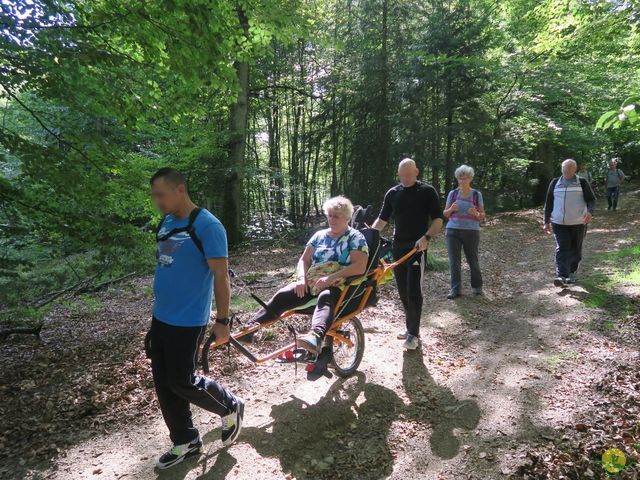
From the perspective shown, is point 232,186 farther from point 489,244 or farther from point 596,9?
point 596,9

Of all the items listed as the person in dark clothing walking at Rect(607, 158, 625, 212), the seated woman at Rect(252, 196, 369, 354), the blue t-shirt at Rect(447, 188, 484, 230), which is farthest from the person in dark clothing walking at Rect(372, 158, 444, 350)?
the person in dark clothing walking at Rect(607, 158, 625, 212)

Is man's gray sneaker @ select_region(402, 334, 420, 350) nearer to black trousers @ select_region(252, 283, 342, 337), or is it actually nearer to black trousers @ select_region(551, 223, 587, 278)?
black trousers @ select_region(252, 283, 342, 337)

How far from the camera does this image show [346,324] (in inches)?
186

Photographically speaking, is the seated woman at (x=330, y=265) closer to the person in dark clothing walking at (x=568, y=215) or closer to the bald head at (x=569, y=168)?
the person in dark clothing walking at (x=568, y=215)

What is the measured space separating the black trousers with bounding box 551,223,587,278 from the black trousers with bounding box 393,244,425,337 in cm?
348

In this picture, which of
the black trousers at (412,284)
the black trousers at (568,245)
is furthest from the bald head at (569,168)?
the black trousers at (412,284)

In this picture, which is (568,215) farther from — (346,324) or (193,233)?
(193,233)

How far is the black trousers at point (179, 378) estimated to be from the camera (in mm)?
2877

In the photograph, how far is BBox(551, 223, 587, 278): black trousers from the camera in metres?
7.02

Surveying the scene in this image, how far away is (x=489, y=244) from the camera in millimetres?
12680

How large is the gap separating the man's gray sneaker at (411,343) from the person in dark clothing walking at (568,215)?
3727 mm

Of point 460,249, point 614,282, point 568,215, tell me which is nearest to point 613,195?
point 614,282

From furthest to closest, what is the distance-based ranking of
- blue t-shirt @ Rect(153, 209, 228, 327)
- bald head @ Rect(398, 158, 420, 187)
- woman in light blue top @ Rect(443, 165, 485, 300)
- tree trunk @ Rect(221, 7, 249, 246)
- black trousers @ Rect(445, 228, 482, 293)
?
tree trunk @ Rect(221, 7, 249, 246)
black trousers @ Rect(445, 228, 482, 293)
woman in light blue top @ Rect(443, 165, 485, 300)
bald head @ Rect(398, 158, 420, 187)
blue t-shirt @ Rect(153, 209, 228, 327)

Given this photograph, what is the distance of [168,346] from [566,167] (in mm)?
6842
